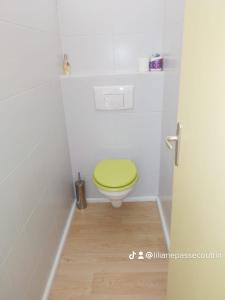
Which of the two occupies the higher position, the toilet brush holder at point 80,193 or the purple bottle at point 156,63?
the purple bottle at point 156,63

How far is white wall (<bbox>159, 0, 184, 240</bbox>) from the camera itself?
1395 mm

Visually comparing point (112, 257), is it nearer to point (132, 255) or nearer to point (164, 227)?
point (132, 255)

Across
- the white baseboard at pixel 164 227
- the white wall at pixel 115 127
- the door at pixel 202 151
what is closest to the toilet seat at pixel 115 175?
the white wall at pixel 115 127

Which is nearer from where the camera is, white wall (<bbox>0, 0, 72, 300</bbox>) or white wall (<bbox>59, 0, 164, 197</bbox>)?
white wall (<bbox>0, 0, 72, 300</bbox>)

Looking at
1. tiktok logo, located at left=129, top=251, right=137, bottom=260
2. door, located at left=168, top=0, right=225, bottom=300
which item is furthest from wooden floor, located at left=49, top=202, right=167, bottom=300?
door, located at left=168, top=0, right=225, bottom=300

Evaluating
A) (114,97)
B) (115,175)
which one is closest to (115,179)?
(115,175)

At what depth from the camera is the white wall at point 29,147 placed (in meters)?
1.03

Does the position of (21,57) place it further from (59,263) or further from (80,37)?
(59,263)

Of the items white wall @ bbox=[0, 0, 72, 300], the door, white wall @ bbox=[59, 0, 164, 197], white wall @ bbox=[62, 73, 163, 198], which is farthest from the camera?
white wall @ bbox=[62, 73, 163, 198]

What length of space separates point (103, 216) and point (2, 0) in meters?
1.75

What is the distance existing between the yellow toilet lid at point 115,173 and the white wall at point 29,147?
335 millimetres

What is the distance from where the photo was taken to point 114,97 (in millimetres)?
1914

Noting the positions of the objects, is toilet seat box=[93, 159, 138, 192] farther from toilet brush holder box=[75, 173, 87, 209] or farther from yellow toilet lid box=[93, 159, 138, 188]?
toilet brush holder box=[75, 173, 87, 209]

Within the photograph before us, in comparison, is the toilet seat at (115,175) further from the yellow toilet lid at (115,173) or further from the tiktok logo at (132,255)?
the tiktok logo at (132,255)
